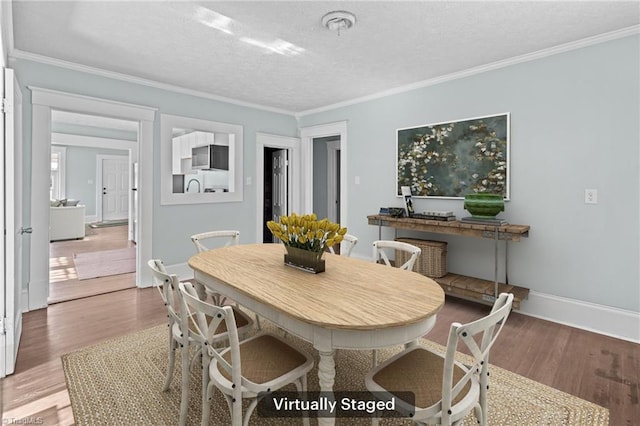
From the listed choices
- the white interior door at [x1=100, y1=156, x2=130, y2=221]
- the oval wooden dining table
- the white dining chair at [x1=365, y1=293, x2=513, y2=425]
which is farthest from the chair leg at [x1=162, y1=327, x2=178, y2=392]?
the white interior door at [x1=100, y1=156, x2=130, y2=221]

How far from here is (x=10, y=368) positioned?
85.8 inches

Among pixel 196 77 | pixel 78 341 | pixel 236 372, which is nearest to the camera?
pixel 236 372

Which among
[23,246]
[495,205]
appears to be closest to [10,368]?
[23,246]

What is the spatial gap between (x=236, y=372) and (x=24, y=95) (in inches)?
139

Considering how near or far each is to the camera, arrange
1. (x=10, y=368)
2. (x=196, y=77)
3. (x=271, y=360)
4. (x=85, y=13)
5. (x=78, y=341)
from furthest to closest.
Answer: (x=196, y=77)
(x=78, y=341)
(x=85, y=13)
(x=10, y=368)
(x=271, y=360)

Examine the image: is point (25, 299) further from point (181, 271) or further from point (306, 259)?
point (306, 259)

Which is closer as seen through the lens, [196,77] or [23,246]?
[23,246]

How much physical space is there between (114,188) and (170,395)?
10.1m

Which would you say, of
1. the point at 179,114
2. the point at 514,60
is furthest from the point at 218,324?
the point at 179,114

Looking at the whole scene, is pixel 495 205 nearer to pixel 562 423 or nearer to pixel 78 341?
pixel 562 423

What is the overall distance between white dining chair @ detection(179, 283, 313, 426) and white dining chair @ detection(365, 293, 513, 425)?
0.37 meters

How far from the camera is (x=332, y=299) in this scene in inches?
59.9

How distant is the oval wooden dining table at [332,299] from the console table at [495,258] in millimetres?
1507

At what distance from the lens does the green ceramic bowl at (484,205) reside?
3.17m
